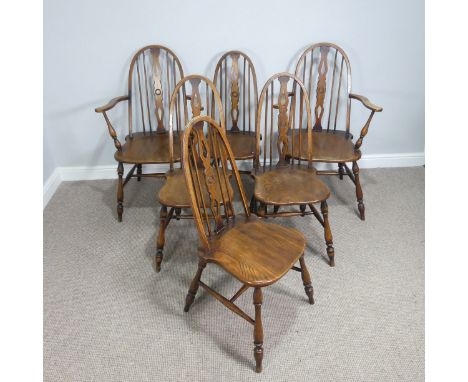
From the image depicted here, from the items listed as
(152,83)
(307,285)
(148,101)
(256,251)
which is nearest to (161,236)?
(256,251)

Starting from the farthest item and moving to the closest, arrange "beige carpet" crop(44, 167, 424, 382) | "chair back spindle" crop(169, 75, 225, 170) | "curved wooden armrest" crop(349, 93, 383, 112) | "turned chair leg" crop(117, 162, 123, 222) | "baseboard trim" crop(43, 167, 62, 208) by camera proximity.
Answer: "baseboard trim" crop(43, 167, 62, 208), "turned chair leg" crop(117, 162, 123, 222), "curved wooden armrest" crop(349, 93, 383, 112), "chair back spindle" crop(169, 75, 225, 170), "beige carpet" crop(44, 167, 424, 382)

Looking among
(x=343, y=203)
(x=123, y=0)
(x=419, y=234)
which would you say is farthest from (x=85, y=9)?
(x=419, y=234)

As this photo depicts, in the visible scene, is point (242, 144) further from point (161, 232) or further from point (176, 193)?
point (161, 232)

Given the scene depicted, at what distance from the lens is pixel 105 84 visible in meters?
2.63

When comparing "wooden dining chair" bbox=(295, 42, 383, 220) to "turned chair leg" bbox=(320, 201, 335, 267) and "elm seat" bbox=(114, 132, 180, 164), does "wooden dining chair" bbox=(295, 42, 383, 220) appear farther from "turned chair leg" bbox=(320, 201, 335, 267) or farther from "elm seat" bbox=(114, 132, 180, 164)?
"elm seat" bbox=(114, 132, 180, 164)

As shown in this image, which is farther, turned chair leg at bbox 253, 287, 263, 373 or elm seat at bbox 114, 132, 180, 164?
elm seat at bbox 114, 132, 180, 164

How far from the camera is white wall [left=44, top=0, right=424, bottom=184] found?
2451 millimetres

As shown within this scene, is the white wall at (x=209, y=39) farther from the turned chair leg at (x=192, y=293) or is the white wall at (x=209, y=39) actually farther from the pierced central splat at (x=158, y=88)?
the turned chair leg at (x=192, y=293)

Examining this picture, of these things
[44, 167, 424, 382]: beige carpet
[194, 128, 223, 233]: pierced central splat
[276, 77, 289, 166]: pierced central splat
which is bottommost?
[44, 167, 424, 382]: beige carpet

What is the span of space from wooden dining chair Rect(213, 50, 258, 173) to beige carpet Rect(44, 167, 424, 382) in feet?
2.01

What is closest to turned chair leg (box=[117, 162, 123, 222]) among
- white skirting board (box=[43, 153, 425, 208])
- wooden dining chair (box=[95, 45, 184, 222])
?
wooden dining chair (box=[95, 45, 184, 222])

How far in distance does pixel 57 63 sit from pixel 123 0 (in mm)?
615

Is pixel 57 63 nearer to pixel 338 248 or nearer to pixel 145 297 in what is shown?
pixel 145 297

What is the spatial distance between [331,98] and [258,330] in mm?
1776
